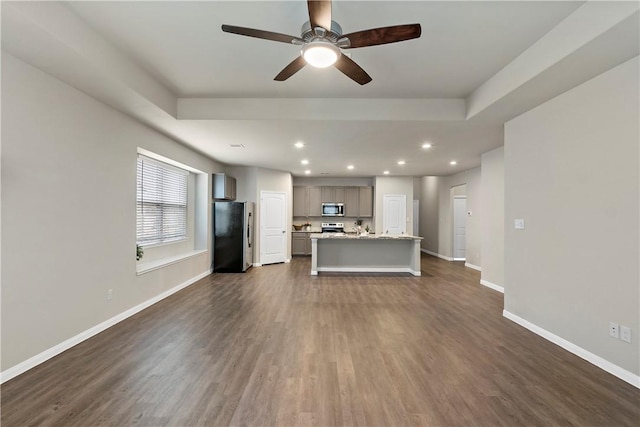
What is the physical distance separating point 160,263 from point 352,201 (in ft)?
20.3

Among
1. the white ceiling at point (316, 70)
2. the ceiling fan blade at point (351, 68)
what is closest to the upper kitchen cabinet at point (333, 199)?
the white ceiling at point (316, 70)

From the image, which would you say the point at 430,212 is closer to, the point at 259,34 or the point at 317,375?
the point at 317,375

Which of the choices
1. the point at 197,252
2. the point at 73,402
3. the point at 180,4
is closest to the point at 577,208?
the point at 180,4

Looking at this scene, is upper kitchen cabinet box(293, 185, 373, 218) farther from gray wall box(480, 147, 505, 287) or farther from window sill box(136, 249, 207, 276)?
window sill box(136, 249, 207, 276)

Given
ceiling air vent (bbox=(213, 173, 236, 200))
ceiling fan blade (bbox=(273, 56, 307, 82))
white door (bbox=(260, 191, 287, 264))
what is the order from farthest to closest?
white door (bbox=(260, 191, 287, 264)) → ceiling air vent (bbox=(213, 173, 236, 200)) → ceiling fan blade (bbox=(273, 56, 307, 82))

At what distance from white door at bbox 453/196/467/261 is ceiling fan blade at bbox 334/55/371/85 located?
24.2 ft

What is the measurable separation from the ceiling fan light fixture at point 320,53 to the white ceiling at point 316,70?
386 mm

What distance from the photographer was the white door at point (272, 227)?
7.62 m

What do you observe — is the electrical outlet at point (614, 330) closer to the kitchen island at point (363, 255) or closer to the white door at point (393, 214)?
the kitchen island at point (363, 255)

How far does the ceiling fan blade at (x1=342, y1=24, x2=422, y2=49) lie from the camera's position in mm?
1802

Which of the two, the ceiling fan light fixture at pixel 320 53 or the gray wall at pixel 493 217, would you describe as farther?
the gray wall at pixel 493 217

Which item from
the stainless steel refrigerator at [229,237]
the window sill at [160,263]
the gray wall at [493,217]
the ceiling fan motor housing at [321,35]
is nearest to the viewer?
the ceiling fan motor housing at [321,35]

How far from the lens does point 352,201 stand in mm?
9391

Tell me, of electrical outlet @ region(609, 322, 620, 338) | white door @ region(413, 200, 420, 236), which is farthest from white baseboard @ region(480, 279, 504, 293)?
white door @ region(413, 200, 420, 236)
